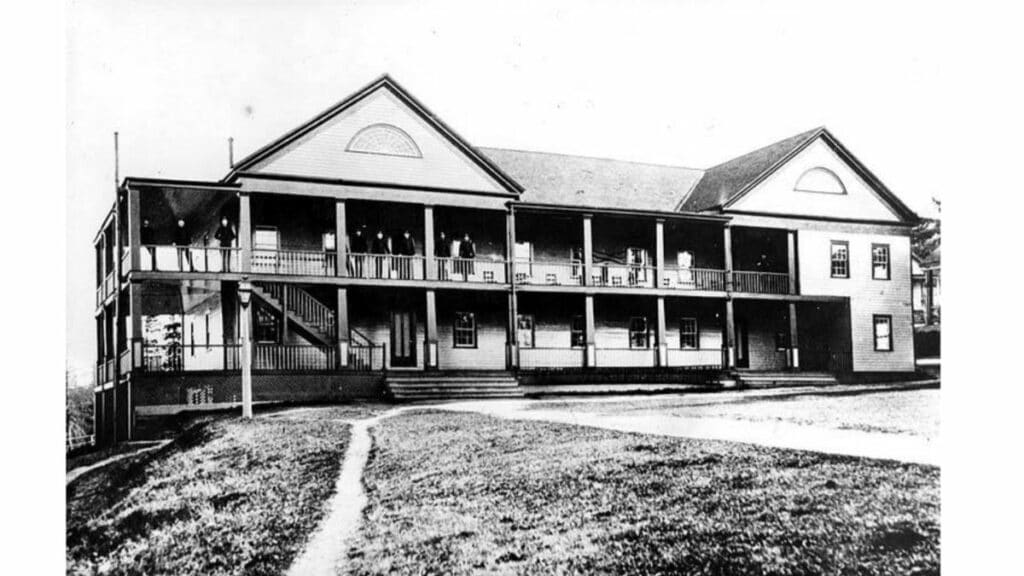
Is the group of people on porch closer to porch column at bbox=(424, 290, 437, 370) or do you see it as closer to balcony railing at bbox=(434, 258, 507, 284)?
balcony railing at bbox=(434, 258, 507, 284)

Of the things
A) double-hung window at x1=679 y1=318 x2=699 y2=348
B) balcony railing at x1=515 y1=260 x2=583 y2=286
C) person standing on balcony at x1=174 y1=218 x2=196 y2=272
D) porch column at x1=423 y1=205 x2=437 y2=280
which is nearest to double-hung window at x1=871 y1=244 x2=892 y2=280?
double-hung window at x1=679 y1=318 x2=699 y2=348

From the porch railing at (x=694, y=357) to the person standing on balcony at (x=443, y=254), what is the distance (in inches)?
184

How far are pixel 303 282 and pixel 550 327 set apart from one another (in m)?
6.28

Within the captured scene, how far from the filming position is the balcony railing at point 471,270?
17034 mm

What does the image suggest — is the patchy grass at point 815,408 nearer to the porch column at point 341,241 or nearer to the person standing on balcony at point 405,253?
the person standing on balcony at point 405,253

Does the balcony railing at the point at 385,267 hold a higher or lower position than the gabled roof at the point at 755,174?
lower

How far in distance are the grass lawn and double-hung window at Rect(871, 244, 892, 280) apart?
818 centimetres

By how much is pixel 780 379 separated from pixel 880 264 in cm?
317

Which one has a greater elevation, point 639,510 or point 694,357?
point 694,357

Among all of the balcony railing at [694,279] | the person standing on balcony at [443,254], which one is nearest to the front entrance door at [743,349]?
the balcony railing at [694,279]

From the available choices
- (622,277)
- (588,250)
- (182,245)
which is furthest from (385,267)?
(622,277)

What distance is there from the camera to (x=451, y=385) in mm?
14711

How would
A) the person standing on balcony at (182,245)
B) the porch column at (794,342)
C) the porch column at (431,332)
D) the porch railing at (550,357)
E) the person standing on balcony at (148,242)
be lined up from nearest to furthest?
1. the person standing on balcony at (148,242)
2. the person standing on balcony at (182,245)
3. the porch column at (431,332)
4. the porch column at (794,342)
5. the porch railing at (550,357)

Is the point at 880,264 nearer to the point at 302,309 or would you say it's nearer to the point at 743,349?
the point at 743,349
